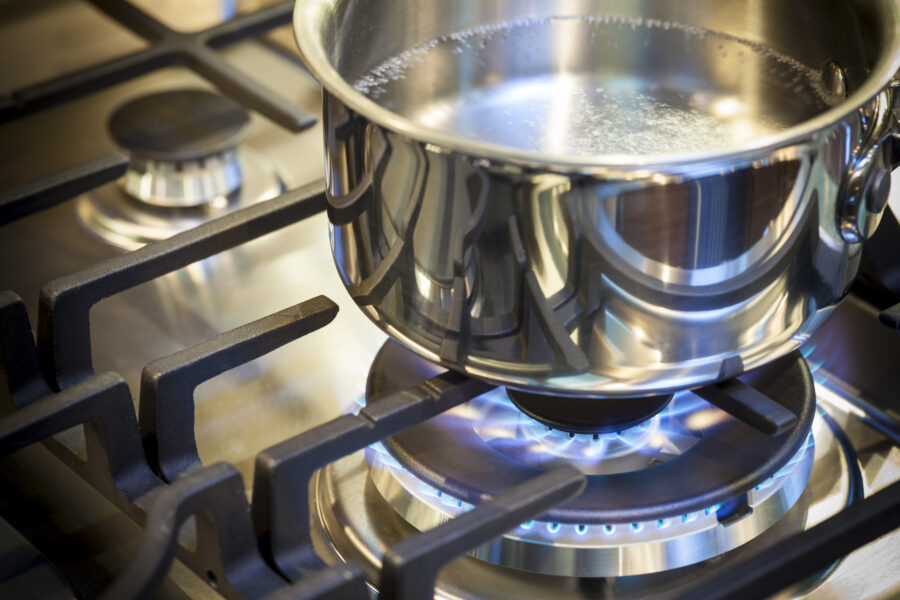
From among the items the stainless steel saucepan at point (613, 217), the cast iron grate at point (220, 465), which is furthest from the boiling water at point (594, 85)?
the cast iron grate at point (220, 465)

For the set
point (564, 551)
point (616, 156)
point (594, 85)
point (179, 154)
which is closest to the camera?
point (616, 156)

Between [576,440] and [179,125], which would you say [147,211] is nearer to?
[179,125]

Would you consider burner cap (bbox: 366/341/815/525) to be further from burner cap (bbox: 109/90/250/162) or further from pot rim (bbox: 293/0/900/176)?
burner cap (bbox: 109/90/250/162)

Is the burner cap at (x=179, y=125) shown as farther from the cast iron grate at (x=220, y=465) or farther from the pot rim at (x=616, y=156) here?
the pot rim at (x=616, y=156)

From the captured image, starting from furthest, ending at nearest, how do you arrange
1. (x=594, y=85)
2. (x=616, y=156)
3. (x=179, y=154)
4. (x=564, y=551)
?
(x=179, y=154), (x=594, y=85), (x=564, y=551), (x=616, y=156)

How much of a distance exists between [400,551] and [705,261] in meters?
0.14

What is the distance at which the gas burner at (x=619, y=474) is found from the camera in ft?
1.56

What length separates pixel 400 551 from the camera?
396 mm

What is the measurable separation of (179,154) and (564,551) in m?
0.35

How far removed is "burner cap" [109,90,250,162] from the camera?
69 cm

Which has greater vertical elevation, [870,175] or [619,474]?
[870,175]

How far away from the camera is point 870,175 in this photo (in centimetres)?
43

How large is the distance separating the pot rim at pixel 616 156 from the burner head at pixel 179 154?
0.28 m

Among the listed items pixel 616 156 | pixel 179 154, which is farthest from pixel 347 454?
pixel 179 154
